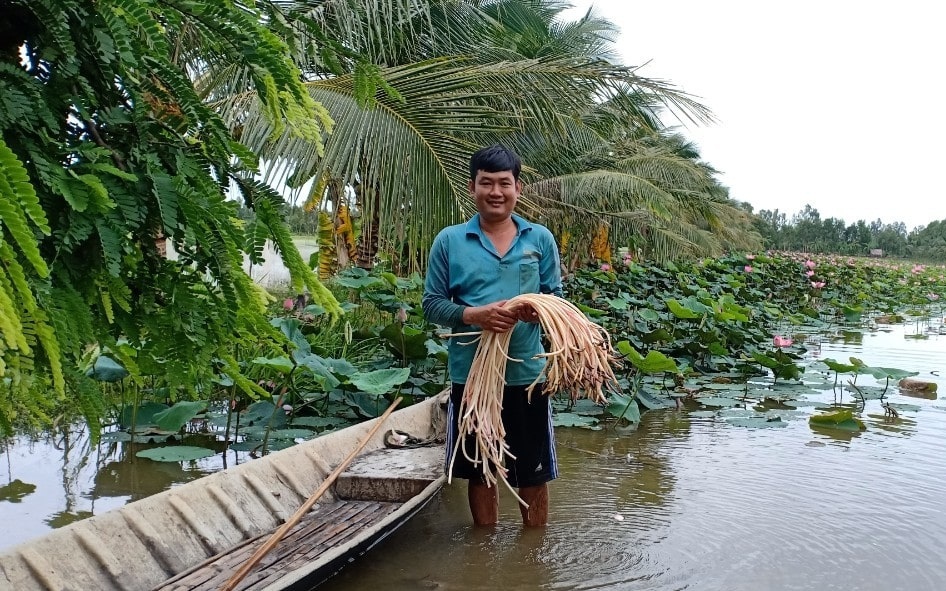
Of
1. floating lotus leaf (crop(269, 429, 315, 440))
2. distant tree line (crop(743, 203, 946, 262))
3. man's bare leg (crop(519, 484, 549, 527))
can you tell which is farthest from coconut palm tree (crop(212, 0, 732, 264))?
distant tree line (crop(743, 203, 946, 262))

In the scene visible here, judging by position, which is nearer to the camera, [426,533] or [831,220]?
[426,533]

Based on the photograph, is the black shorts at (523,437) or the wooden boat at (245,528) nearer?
the wooden boat at (245,528)

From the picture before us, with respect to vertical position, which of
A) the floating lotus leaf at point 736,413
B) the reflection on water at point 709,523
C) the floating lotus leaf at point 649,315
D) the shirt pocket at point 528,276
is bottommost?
the reflection on water at point 709,523

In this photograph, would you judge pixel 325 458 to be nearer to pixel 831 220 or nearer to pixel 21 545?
pixel 21 545

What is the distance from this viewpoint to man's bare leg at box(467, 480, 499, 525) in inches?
124

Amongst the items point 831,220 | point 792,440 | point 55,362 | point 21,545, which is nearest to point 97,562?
point 21,545

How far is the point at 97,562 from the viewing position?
2363 mm

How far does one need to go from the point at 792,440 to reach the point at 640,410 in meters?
1.24

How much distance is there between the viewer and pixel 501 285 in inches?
112

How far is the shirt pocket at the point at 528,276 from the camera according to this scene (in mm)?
2859

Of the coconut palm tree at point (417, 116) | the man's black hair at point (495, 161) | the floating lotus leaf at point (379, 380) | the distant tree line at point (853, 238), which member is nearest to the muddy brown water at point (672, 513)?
the floating lotus leaf at point (379, 380)

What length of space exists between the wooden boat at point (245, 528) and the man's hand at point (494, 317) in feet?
2.56

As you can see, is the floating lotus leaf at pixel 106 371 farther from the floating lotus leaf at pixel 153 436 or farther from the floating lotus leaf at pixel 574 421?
the floating lotus leaf at pixel 574 421

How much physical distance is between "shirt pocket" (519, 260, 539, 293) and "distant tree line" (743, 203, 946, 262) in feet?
139
